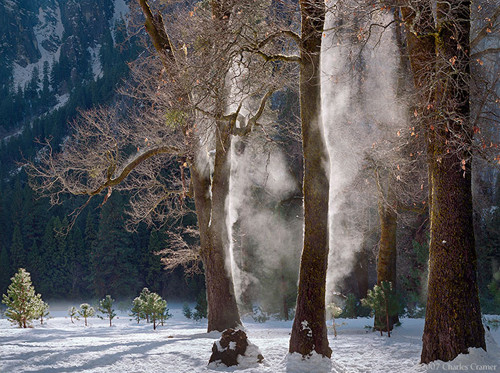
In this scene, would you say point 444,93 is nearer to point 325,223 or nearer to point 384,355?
point 325,223

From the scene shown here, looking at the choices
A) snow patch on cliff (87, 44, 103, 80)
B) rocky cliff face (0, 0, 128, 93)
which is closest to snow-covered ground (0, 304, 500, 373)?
rocky cliff face (0, 0, 128, 93)

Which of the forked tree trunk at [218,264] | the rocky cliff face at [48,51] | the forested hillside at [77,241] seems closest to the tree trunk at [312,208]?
the forked tree trunk at [218,264]

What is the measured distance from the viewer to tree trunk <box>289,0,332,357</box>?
20.4ft

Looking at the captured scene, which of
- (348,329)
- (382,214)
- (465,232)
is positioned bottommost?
(348,329)

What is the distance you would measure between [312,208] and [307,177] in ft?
1.54

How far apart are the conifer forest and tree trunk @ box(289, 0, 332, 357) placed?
3 centimetres

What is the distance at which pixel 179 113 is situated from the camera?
715 cm

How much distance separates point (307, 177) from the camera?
259 inches

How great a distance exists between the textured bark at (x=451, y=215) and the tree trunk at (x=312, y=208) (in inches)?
53.0

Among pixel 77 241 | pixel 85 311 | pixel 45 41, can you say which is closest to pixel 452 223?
pixel 85 311

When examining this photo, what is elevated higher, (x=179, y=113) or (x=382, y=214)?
(x=179, y=113)

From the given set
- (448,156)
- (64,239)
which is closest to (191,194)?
(448,156)

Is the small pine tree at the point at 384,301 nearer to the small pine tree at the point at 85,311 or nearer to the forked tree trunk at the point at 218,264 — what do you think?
the forked tree trunk at the point at 218,264

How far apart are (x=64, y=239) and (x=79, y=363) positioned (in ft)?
130
